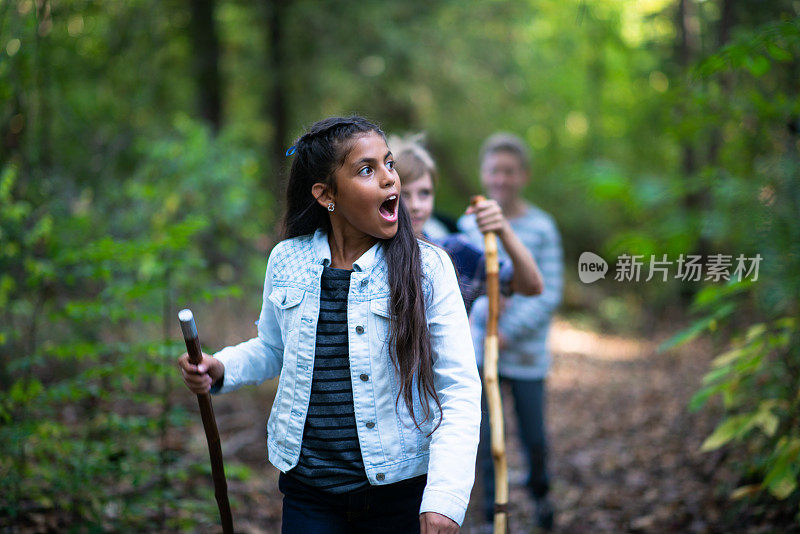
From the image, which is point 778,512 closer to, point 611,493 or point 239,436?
point 611,493

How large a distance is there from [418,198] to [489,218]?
0.42 m

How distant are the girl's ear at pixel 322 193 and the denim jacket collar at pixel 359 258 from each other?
16cm

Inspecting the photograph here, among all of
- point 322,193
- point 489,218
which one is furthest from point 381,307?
point 489,218

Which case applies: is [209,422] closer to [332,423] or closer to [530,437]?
[332,423]

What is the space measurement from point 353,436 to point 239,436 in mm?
4220

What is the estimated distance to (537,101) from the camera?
1459 centimetres

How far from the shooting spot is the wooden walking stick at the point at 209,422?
6.77 feet

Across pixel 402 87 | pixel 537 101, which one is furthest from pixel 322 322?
pixel 537 101

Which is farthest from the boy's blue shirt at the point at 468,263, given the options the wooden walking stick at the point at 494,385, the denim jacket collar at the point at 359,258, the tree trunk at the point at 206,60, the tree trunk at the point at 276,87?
the tree trunk at the point at 206,60

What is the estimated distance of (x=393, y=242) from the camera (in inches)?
91.7

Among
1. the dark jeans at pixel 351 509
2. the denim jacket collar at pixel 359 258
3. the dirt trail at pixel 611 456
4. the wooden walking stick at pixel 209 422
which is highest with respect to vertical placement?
the denim jacket collar at pixel 359 258

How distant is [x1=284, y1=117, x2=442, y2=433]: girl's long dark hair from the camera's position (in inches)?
85.6

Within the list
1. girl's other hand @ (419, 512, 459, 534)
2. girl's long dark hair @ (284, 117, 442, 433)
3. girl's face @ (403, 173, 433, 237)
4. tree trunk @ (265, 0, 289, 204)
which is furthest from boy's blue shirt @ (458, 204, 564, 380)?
tree trunk @ (265, 0, 289, 204)

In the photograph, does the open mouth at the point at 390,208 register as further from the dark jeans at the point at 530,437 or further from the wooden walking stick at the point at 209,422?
the dark jeans at the point at 530,437
